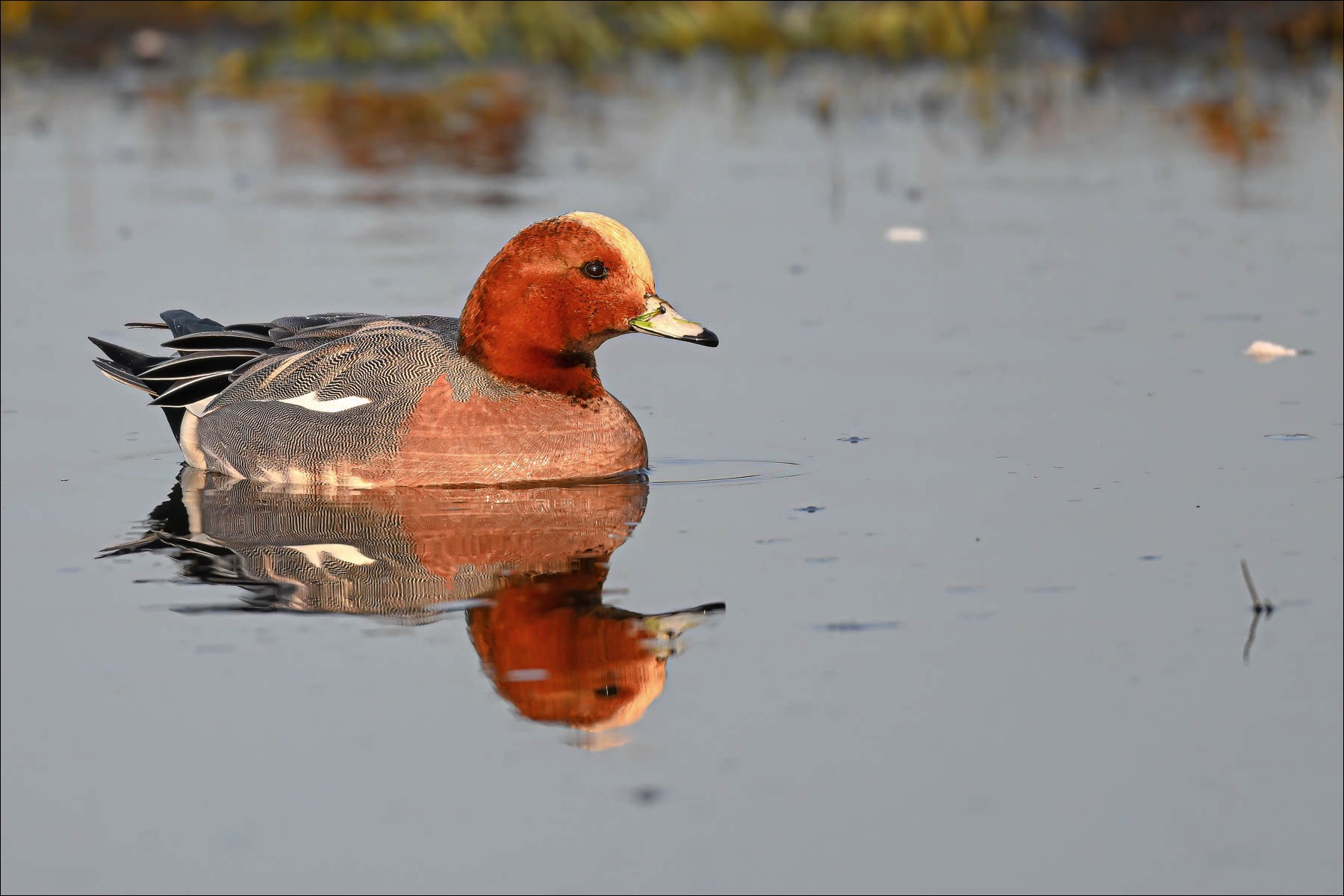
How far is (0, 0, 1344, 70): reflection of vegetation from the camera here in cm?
1914

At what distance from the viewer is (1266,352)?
8344 millimetres

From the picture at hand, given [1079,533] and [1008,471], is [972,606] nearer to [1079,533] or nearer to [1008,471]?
[1079,533]

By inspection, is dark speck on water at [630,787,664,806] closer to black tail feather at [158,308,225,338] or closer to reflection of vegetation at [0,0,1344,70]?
black tail feather at [158,308,225,338]

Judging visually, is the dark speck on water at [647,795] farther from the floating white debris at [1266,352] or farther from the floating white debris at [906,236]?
the floating white debris at [906,236]

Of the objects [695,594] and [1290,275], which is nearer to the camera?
[695,594]

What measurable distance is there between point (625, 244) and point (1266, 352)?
2989mm

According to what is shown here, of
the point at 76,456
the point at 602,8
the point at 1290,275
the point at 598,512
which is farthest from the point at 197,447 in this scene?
the point at 602,8

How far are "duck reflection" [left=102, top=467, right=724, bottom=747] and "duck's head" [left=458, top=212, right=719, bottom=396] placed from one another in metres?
0.48

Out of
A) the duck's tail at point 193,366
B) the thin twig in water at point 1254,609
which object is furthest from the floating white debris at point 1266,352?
the duck's tail at point 193,366

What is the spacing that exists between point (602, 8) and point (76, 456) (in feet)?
46.2

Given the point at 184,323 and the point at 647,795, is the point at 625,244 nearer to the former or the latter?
the point at 184,323

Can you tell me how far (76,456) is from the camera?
7.30 metres

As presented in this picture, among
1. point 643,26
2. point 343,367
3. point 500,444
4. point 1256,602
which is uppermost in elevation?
point 643,26

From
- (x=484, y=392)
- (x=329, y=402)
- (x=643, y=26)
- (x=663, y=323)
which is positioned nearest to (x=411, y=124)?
(x=643, y=26)
